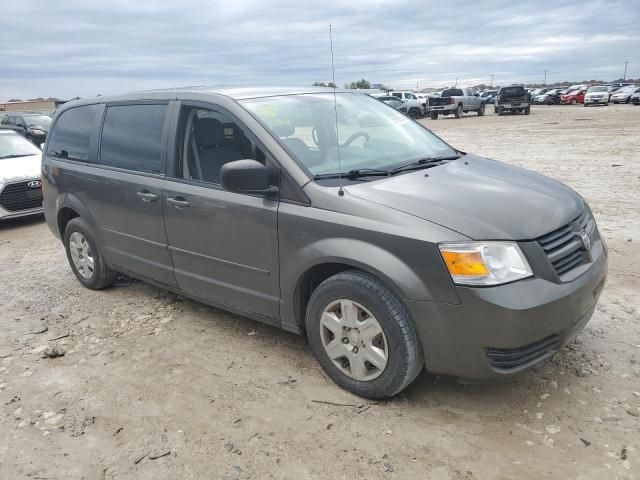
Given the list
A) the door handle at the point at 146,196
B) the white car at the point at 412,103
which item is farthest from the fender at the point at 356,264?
the white car at the point at 412,103

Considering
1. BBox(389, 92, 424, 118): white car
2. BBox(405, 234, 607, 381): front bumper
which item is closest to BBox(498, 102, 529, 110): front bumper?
BBox(389, 92, 424, 118): white car

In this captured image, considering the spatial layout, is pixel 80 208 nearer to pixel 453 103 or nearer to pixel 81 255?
pixel 81 255

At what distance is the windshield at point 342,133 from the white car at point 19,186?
249 inches

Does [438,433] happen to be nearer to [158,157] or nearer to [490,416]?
[490,416]

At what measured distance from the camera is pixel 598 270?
309 cm

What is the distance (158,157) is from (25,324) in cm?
193

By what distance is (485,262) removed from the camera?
8.71 feet

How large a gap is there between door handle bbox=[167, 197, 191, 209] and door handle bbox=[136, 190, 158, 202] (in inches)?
7.4

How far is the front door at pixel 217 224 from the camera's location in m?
3.43

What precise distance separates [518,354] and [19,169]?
851 centimetres

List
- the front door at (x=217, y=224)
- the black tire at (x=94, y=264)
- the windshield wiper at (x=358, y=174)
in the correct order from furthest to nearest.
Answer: the black tire at (x=94, y=264)
the front door at (x=217, y=224)
the windshield wiper at (x=358, y=174)

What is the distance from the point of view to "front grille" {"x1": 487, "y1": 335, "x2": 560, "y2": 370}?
2.72m

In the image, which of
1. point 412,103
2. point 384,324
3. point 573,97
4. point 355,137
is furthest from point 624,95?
point 384,324

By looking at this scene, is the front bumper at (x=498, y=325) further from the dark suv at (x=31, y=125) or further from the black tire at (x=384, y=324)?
the dark suv at (x=31, y=125)
